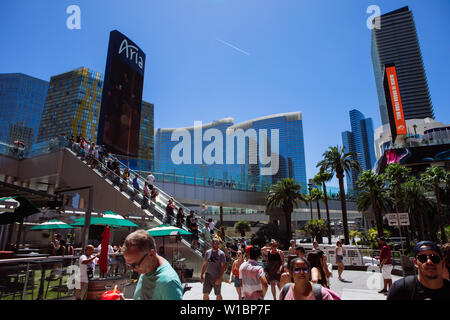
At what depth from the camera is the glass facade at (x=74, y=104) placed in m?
99.8

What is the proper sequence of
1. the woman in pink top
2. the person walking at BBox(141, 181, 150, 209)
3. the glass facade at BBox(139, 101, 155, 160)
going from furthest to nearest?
the glass facade at BBox(139, 101, 155, 160), the person walking at BBox(141, 181, 150, 209), the woman in pink top

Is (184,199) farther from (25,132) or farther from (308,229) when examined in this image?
(25,132)

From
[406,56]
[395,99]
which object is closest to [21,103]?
[395,99]

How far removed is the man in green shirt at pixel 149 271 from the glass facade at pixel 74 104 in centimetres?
10732

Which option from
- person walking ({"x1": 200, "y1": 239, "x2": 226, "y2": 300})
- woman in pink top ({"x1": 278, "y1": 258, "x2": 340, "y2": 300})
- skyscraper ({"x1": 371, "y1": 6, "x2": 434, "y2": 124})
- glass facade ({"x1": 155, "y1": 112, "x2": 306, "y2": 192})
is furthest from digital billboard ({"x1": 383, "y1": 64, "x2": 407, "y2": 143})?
skyscraper ({"x1": 371, "y1": 6, "x2": 434, "y2": 124})

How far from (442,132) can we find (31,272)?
85.6m

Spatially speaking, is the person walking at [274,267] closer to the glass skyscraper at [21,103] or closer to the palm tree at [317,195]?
the palm tree at [317,195]

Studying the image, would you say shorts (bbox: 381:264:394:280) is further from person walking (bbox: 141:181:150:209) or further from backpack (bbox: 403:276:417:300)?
person walking (bbox: 141:181:150:209)

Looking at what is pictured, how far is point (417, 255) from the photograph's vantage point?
277cm

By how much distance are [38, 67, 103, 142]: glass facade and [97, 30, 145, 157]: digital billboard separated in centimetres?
7764

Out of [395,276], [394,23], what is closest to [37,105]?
[395,276]

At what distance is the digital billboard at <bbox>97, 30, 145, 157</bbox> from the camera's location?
85.8 feet

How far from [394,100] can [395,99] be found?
0.29 meters

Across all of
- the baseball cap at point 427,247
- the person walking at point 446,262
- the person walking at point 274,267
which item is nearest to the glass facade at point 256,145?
the person walking at point 274,267
